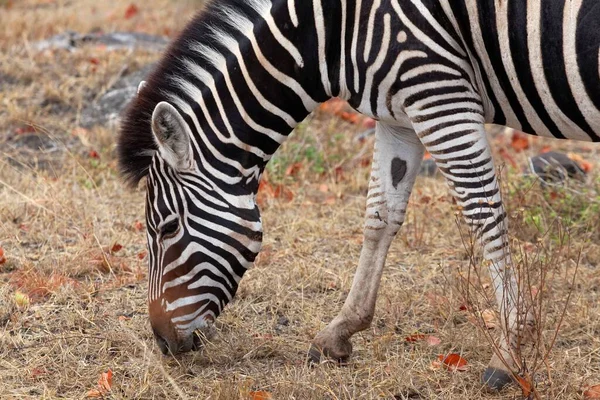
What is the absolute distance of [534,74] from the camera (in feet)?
13.2

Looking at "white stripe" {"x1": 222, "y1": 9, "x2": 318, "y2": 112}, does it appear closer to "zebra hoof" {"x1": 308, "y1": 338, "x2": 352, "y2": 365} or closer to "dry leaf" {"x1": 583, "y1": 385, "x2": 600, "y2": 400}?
"zebra hoof" {"x1": 308, "y1": 338, "x2": 352, "y2": 365}

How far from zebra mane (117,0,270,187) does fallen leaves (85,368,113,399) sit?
107cm

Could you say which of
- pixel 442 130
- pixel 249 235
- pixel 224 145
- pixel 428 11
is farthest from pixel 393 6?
pixel 249 235

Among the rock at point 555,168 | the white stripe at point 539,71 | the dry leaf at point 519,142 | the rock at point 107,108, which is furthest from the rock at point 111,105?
the white stripe at point 539,71

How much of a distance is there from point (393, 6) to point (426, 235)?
2835mm

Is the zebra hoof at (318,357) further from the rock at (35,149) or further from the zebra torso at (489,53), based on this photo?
the rock at (35,149)

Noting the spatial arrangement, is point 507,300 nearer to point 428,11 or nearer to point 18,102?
point 428,11

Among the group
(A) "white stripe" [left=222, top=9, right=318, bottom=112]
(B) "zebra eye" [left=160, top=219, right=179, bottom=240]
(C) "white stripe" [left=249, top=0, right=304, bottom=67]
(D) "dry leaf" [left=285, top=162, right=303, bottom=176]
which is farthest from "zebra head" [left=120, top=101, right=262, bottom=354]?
(D) "dry leaf" [left=285, top=162, right=303, bottom=176]

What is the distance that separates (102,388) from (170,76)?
1675 mm

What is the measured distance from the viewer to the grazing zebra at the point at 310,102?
4.02m

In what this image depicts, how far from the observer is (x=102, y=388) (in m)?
4.32

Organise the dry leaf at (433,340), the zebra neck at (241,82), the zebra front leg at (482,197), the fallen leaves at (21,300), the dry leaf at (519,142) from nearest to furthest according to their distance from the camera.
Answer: the zebra front leg at (482,197), the zebra neck at (241,82), the dry leaf at (433,340), the fallen leaves at (21,300), the dry leaf at (519,142)

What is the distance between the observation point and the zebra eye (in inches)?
174

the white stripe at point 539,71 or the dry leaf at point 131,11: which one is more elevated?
the dry leaf at point 131,11
